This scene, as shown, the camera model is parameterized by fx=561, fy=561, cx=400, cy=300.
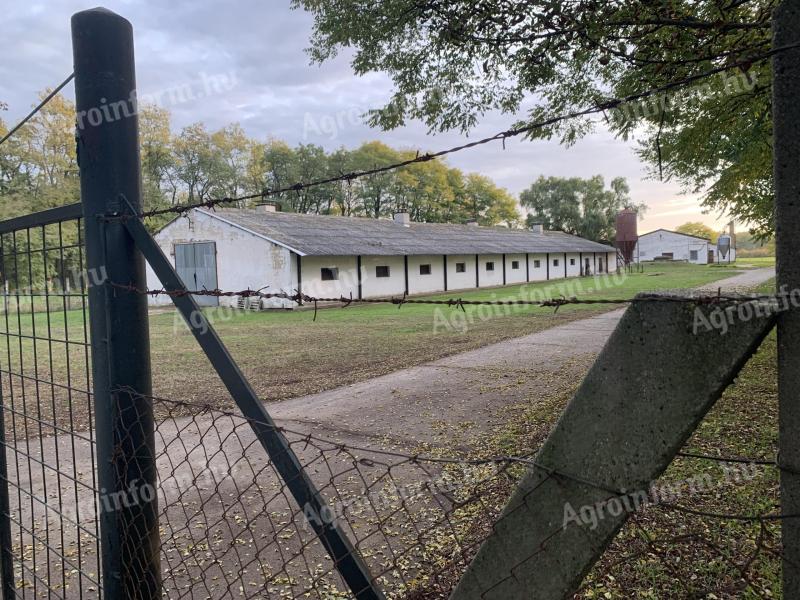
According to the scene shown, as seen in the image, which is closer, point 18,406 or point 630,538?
point 630,538

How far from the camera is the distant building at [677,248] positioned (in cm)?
6225

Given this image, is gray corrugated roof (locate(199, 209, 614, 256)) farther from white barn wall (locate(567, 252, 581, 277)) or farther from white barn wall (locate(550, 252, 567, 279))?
white barn wall (locate(567, 252, 581, 277))

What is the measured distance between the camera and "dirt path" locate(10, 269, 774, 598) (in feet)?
9.85

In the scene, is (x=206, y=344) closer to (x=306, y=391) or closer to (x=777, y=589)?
(x=777, y=589)

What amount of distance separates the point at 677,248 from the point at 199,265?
6039 cm

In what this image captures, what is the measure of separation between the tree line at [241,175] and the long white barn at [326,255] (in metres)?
5.70

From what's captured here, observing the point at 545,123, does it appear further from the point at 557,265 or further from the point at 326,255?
the point at 557,265

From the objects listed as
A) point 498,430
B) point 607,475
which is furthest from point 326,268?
point 607,475

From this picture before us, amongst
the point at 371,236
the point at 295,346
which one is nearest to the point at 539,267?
the point at 371,236

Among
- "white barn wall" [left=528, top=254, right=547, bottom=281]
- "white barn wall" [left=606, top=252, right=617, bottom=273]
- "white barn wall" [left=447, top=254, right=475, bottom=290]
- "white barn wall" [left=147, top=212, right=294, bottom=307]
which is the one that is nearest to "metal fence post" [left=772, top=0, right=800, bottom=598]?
"white barn wall" [left=147, top=212, right=294, bottom=307]

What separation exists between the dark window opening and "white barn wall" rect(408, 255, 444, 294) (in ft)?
14.8

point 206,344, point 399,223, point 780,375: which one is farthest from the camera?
point 399,223

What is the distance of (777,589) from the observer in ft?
8.32

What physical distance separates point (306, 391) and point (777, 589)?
5736mm
